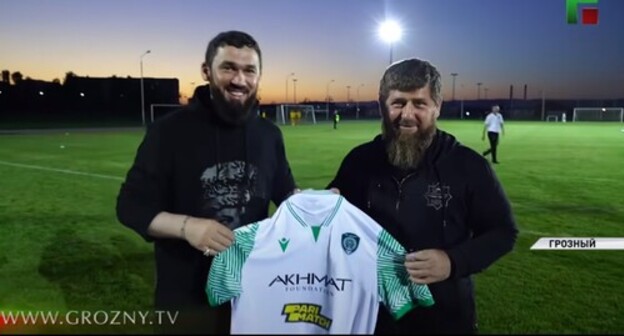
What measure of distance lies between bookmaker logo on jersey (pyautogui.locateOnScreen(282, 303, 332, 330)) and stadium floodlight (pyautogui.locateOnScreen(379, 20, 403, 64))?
48.4 feet

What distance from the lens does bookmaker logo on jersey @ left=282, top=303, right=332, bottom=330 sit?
6.59 feet

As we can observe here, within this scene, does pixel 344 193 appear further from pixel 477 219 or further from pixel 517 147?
pixel 517 147

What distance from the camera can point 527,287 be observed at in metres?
4.97

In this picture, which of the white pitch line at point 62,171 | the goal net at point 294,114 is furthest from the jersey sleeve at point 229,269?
the goal net at point 294,114

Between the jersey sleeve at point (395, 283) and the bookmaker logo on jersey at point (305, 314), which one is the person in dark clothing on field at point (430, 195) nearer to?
the jersey sleeve at point (395, 283)

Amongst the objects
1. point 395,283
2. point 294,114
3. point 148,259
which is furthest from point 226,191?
point 294,114

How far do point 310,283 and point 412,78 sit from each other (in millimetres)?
999

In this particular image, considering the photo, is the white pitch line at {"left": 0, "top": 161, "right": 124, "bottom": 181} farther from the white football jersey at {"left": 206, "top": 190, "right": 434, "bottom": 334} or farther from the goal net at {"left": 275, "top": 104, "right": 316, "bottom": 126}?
the goal net at {"left": 275, "top": 104, "right": 316, "bottom": 126}

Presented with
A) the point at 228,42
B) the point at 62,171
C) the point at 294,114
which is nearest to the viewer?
the point at 228,42

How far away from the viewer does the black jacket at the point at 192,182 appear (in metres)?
2.29

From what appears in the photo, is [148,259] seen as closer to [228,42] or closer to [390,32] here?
[228,42]

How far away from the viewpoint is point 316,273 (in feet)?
6.88

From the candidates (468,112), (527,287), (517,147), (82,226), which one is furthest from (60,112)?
(468,112)

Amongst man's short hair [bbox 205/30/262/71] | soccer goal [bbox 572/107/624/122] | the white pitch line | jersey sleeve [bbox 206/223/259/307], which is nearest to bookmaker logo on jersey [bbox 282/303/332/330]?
jersey sleeve [bbox 206/223/259/307]
